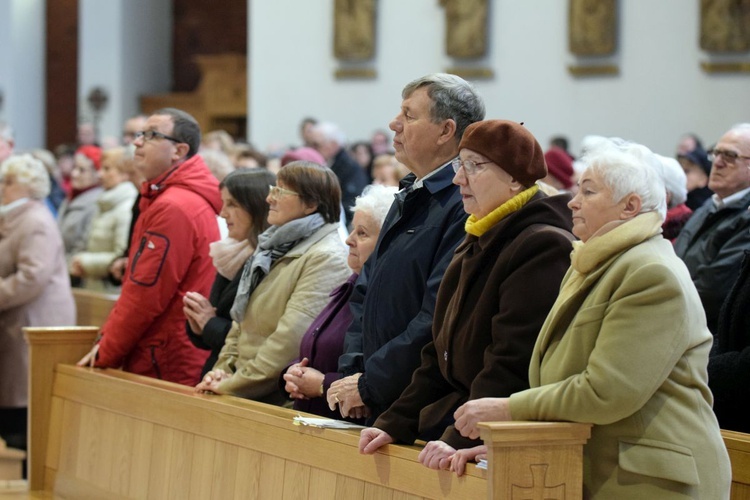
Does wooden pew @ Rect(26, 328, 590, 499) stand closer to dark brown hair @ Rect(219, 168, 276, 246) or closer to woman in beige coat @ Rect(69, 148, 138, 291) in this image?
dark brown hair @ Rect(219, 168, 276, 246)

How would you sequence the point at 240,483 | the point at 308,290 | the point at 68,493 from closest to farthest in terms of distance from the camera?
the point at 240,483
the point at 308,290
the point at 68,493

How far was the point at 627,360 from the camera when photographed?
2682 millimetres

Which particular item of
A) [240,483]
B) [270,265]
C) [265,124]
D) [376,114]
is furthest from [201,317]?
[265,124]

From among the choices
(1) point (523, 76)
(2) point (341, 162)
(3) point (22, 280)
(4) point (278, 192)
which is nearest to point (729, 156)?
(4) point (278, 192)

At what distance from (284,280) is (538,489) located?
1765 mm

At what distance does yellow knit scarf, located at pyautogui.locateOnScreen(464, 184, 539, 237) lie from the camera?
10.1 feet

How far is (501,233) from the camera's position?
10.1 feet

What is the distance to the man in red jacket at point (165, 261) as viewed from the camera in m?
4.83

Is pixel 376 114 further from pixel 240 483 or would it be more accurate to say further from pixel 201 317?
pixel 240 483

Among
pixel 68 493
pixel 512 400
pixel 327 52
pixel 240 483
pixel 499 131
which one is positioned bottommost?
pixel 68 493

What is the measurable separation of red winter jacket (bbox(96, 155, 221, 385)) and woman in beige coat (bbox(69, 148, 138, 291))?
6.53 ft

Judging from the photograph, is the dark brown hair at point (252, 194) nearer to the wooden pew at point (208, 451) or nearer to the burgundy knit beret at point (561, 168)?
the wooden pew at point (208, 451)

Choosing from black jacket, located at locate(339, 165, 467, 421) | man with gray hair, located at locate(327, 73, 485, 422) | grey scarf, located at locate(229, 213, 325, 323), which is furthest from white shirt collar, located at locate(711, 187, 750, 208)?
grey scarf, located at locate(229, 213, 325, 323)

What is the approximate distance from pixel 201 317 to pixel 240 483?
2.90 ft
